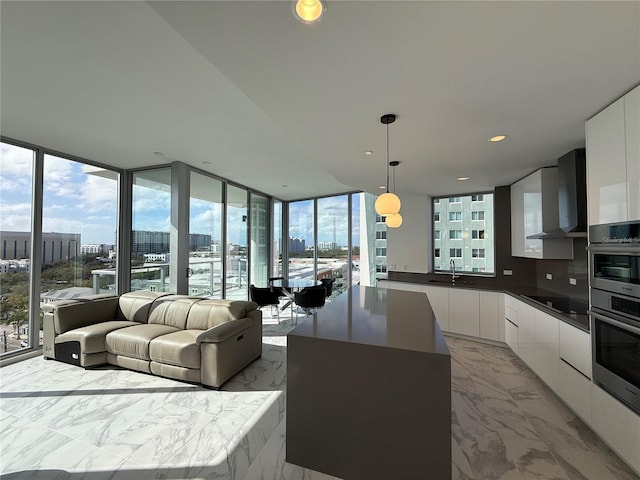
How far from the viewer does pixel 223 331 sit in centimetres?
283

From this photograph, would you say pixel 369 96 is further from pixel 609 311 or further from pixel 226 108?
pixel 609 311

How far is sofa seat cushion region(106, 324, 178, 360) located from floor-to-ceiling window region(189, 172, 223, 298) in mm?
1734

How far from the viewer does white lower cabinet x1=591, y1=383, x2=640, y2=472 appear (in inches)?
64.3

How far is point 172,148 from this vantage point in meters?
3.97

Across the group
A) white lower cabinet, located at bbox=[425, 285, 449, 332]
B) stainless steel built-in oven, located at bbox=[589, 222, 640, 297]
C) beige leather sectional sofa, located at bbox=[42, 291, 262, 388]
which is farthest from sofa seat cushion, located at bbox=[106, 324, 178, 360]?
stainless steel built-in oven, located at bbox=[589, 222, 640, 297]

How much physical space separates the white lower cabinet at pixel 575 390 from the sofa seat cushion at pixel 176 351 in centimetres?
348

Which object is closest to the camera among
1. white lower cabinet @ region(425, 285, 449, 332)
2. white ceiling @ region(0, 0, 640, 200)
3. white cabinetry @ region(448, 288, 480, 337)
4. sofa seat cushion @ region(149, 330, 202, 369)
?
white ceiling @ region(0, 0, 640, 200)

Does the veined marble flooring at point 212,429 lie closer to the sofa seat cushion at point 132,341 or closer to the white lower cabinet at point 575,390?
the white lower cabinet at point 575,390

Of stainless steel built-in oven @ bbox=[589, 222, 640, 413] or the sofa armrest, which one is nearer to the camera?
stainless steel built-in oven @ bbox=[589, 222, 640, 413]

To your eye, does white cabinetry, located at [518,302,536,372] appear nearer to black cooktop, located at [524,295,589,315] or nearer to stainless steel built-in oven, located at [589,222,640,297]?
black cooktop, located at [524,295,589,315]

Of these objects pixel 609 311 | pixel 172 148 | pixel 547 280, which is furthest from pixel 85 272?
pixel 547 280

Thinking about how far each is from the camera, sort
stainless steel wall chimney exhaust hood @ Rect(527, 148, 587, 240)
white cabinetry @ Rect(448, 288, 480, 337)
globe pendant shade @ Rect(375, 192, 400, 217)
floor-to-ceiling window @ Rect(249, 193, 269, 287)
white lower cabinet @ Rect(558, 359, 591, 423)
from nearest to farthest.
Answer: white lower cabinet @ Rect(558, 359, 591, 423), globe pendant shade @ Rect(375, 192, 400, 217), stainless steel wall chimney exhaust hood @ Rect(527, 148, 587, 240), white cabinetry @ Rect(448, 288, 480, 337), floor-to-ceiling window @ Rect(249, 193, 269, 287)

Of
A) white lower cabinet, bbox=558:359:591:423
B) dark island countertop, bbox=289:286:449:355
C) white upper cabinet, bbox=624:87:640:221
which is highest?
white upper cabinet, bbox=624:87:640:221

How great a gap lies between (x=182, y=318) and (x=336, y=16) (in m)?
3.71
